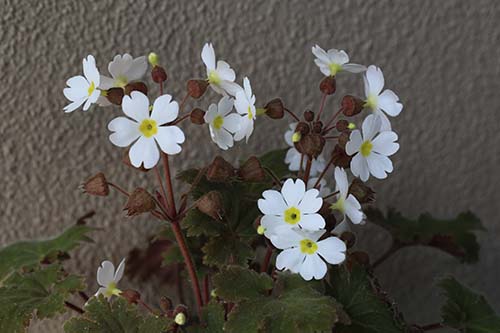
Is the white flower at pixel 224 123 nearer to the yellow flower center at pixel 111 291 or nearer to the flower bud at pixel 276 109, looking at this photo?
the flower bud at pixel 276 109

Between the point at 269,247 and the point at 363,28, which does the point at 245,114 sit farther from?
the point at 363,28

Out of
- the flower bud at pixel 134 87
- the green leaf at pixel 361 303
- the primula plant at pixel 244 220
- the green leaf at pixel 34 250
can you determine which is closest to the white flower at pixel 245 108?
the primula plant at pixel 244 220

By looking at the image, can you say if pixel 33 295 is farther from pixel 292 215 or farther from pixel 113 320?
pixel 292 215

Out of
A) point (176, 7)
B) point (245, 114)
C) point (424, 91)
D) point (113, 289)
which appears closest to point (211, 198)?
point (245, 114)

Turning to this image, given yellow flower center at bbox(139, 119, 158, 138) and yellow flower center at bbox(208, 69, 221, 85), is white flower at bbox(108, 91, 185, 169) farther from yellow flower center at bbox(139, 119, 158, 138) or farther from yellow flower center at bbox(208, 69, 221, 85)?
yellow flower center at bbox(208, 69, 221, 85)

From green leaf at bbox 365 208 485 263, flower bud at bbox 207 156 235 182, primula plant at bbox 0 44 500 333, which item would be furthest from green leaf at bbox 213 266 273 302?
green leaf at bbox 365 208 485 263

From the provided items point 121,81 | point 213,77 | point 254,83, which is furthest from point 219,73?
point 254,83
